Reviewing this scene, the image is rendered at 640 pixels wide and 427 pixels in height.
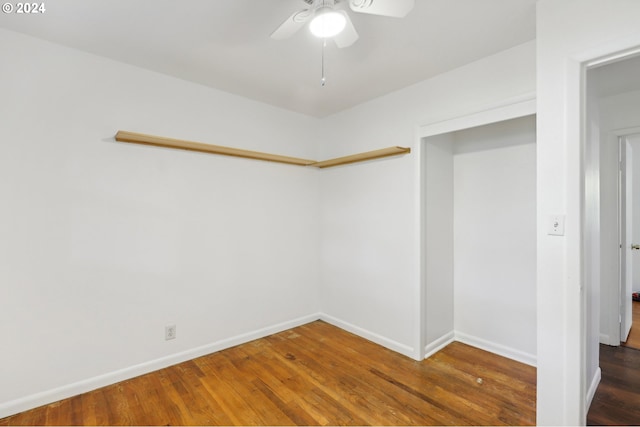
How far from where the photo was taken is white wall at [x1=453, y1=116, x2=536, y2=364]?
263 cm

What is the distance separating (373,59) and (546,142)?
1.34m

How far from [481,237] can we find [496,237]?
13 centimetres

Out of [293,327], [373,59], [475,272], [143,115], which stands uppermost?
[373,59]

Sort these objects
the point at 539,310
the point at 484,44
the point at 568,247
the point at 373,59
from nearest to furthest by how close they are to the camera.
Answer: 1. the point at 568,247
2. the point at 539,310
3. the point at 484,44
4. the point at 373,59

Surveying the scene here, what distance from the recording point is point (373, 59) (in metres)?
2.35

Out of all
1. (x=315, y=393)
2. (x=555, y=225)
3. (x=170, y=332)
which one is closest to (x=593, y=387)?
(x=555, y=225)

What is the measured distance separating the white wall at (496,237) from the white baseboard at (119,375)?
206 centimetres

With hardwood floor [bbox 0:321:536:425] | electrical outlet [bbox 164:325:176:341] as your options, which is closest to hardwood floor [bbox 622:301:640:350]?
hardwood floor [bbox 0:321:536:425]

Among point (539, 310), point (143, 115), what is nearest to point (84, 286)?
point (143, 115)

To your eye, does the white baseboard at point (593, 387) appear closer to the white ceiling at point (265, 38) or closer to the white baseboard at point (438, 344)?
the white baseboard at point (438, 344)

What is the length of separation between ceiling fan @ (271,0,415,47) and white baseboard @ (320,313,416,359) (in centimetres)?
259

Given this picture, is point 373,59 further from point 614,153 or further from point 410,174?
point 614,153

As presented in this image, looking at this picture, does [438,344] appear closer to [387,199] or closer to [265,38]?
[387,199]

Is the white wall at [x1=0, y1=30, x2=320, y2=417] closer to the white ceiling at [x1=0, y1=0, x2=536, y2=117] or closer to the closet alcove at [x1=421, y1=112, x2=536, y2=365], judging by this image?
the white ceiling at [x1=0, y1=0, x2=536, y2=117]
